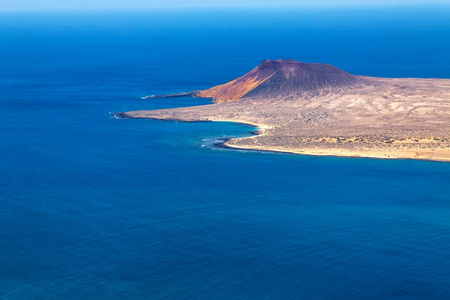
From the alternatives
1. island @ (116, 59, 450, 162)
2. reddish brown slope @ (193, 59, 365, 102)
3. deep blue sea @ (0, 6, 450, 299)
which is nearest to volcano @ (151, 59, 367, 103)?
reddish brown slope @ (193, 59, 365, 102)

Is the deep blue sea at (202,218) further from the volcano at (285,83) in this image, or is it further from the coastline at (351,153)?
the volcano at (285,83)

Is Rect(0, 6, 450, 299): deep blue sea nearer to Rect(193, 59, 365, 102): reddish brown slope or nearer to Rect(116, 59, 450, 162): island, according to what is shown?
Rect(116, 59, 450, 162): island

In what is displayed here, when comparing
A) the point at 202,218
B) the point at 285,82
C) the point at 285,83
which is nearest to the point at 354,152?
the point at 202,218

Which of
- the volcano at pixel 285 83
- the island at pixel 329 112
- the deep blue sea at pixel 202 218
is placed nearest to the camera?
the deep blue sea at pixel 202 218

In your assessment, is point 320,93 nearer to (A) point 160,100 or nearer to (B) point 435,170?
(A) point 160,100

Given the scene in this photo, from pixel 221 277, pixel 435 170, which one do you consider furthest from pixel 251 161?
pixel 221 277

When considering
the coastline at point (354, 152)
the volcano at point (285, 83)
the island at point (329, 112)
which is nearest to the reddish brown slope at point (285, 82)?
the volcano at point (285, 83)

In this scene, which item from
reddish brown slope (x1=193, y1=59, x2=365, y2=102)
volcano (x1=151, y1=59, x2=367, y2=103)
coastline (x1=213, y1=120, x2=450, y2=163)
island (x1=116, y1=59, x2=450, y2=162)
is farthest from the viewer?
reddish brown slope (x1=193, y1=59, x2=365, y2=102)

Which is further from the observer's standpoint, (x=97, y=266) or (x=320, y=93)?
(x=320, y=93)
